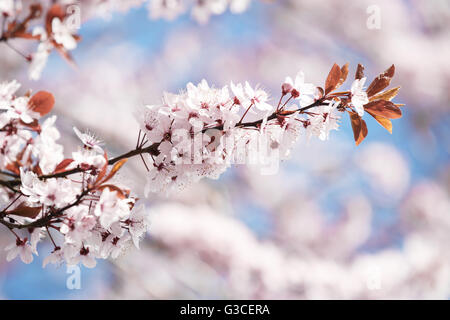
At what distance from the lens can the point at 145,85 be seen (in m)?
2.66

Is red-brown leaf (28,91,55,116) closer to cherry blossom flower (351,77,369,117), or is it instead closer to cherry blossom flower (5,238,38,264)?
cherry blossom flower (5,238,38,264)

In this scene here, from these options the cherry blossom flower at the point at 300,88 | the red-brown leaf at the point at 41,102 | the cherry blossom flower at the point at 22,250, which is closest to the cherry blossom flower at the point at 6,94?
the red-brown leaf at the point at 41,102

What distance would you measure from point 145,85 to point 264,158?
2.19 m

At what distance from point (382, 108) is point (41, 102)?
0.55m

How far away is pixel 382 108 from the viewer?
0.60 meters

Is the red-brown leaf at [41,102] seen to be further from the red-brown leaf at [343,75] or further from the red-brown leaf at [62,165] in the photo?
the red-brown leaf at [343,75]

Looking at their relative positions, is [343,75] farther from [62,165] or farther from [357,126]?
[62,165]

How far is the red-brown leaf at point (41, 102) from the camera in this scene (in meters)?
0.60

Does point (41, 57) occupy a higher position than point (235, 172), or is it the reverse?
point (235, 172)

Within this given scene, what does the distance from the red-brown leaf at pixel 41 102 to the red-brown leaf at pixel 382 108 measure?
51 centimetres

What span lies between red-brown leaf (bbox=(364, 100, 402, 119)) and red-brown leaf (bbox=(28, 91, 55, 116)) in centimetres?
51
